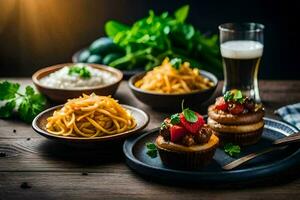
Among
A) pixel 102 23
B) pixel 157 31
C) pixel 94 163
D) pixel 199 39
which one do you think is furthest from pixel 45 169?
pixel 102 23

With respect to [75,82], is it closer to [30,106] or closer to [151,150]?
[30,106]

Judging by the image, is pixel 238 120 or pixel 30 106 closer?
pixel 238 120

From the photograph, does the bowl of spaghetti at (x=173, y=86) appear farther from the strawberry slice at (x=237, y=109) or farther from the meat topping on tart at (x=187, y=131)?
the meat topping on tart at (x=187, y=131)

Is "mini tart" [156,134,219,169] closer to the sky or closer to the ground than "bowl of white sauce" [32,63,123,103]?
closer to the sky

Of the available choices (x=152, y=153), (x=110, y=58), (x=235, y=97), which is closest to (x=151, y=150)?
(x=152, y=153)

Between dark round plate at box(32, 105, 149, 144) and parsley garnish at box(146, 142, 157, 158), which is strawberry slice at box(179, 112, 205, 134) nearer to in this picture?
parsley garnish at box(146, 142, 157, 158)

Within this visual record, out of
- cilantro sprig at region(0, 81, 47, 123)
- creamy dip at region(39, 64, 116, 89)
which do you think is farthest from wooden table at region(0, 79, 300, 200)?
creamy dip at region(39, 64, 116, 89)
